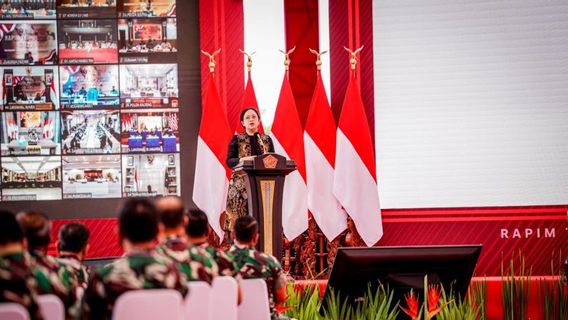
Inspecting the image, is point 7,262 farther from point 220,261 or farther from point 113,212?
point 113,212

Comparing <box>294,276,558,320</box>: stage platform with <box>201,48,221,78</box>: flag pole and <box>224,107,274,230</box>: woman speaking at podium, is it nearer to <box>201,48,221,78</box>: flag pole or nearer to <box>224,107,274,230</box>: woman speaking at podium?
<box>224,107,274,230</box>: woman speaking at podium

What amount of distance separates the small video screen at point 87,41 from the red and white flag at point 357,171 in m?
2.40

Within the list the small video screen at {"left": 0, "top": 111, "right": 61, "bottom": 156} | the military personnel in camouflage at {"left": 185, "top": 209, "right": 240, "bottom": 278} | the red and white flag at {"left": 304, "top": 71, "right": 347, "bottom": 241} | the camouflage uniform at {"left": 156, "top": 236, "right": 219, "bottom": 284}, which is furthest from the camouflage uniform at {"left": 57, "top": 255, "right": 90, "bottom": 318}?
the small video screen at {"left": 0, "top": 111, "right": 61, "bottom": 156}

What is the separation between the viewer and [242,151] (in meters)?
6.35

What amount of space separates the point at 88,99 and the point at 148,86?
0.61 metres

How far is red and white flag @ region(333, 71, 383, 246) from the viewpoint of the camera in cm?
739

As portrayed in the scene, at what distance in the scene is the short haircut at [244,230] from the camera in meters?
3.77

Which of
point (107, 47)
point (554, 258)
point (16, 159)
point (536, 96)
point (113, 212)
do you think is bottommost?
point (554, 258)

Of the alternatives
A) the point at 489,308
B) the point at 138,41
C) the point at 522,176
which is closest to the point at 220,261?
the point at 489,308

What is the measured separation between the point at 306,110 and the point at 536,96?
236cm

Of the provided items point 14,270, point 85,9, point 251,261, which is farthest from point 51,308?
point 85,9

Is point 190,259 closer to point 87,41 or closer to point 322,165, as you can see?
point 322,165

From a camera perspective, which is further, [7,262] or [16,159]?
[16,159]

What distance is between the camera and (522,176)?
7.88 metres
